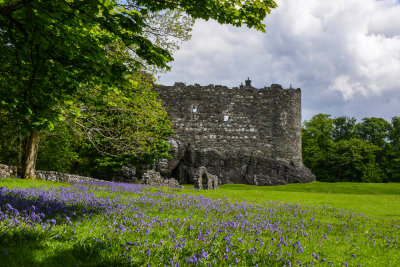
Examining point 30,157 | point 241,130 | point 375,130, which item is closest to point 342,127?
point 375,130

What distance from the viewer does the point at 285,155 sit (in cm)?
4475

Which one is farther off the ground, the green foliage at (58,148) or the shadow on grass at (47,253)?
the green foliage at (58,148)

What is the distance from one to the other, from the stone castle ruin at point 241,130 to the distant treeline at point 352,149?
19.4 m

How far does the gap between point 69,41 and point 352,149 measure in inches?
2463

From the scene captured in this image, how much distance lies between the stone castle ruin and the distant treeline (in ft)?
63.6

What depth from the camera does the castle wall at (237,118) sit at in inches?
1761

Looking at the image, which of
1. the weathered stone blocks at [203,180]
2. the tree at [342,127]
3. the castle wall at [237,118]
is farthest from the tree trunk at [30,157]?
the tree at [342,127]

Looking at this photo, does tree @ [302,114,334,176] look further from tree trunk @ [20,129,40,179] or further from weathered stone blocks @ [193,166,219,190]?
tree trunk @ [20,129,40,179]

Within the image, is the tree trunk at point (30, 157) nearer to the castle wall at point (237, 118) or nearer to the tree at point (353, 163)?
the castle wall at point (237, 118)

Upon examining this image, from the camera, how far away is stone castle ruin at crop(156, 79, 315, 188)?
1687 inches

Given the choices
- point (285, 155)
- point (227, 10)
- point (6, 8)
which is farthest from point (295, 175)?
point (6, 8)

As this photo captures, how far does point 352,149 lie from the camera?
60.0 m

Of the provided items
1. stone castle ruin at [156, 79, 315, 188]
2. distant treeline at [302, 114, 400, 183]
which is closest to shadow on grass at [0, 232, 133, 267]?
stone castle ruin at [156, 79, 315, 188]

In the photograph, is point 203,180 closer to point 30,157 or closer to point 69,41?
point 30,157
